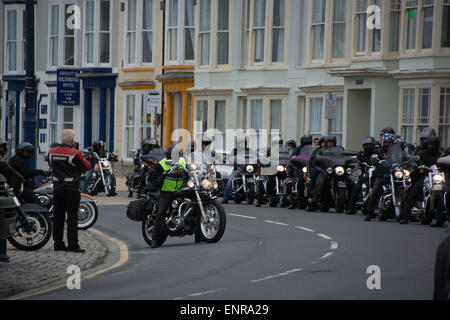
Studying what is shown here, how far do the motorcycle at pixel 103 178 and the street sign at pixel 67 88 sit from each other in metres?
1.77

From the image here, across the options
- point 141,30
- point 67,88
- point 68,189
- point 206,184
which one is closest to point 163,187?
point 206,184

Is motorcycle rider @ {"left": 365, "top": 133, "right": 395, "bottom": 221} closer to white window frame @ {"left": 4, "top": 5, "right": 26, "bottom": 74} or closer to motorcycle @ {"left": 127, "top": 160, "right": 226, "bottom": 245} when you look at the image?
motorcycle @ {"left": 127, "top": 160, "right": 226, "bottom": 245}

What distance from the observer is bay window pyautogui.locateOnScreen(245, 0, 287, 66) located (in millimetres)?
38625

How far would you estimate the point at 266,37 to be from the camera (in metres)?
38.8

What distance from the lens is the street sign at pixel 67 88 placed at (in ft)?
108

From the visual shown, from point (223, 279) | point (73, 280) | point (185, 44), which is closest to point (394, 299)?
point (223, 279)

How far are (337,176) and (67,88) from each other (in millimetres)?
11088

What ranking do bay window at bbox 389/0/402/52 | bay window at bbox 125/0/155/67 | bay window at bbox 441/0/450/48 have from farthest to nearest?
bay window at bbox 125/0/155/67 → bay window at bbox 389/0/402/52 → bay window at bbox 441/0/450/48

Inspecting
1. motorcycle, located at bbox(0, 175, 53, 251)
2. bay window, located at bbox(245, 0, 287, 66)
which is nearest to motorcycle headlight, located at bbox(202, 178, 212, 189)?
motorcycle, located at bbox(0, 175, 53, 251)

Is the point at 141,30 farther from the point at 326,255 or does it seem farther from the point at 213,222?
the point at 326,255

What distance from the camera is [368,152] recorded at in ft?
81.1

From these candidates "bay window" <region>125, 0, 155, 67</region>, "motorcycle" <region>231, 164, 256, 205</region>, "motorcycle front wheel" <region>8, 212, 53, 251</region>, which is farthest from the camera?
"bay window" <region>125, 0, 155, 67</region>

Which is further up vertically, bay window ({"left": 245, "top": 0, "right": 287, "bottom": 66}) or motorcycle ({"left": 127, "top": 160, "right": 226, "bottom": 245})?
bay window ({"left": 245, "top": 0, "right": 287, "bottom": 66})

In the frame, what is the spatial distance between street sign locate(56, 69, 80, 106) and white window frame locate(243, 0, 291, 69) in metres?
8.46
